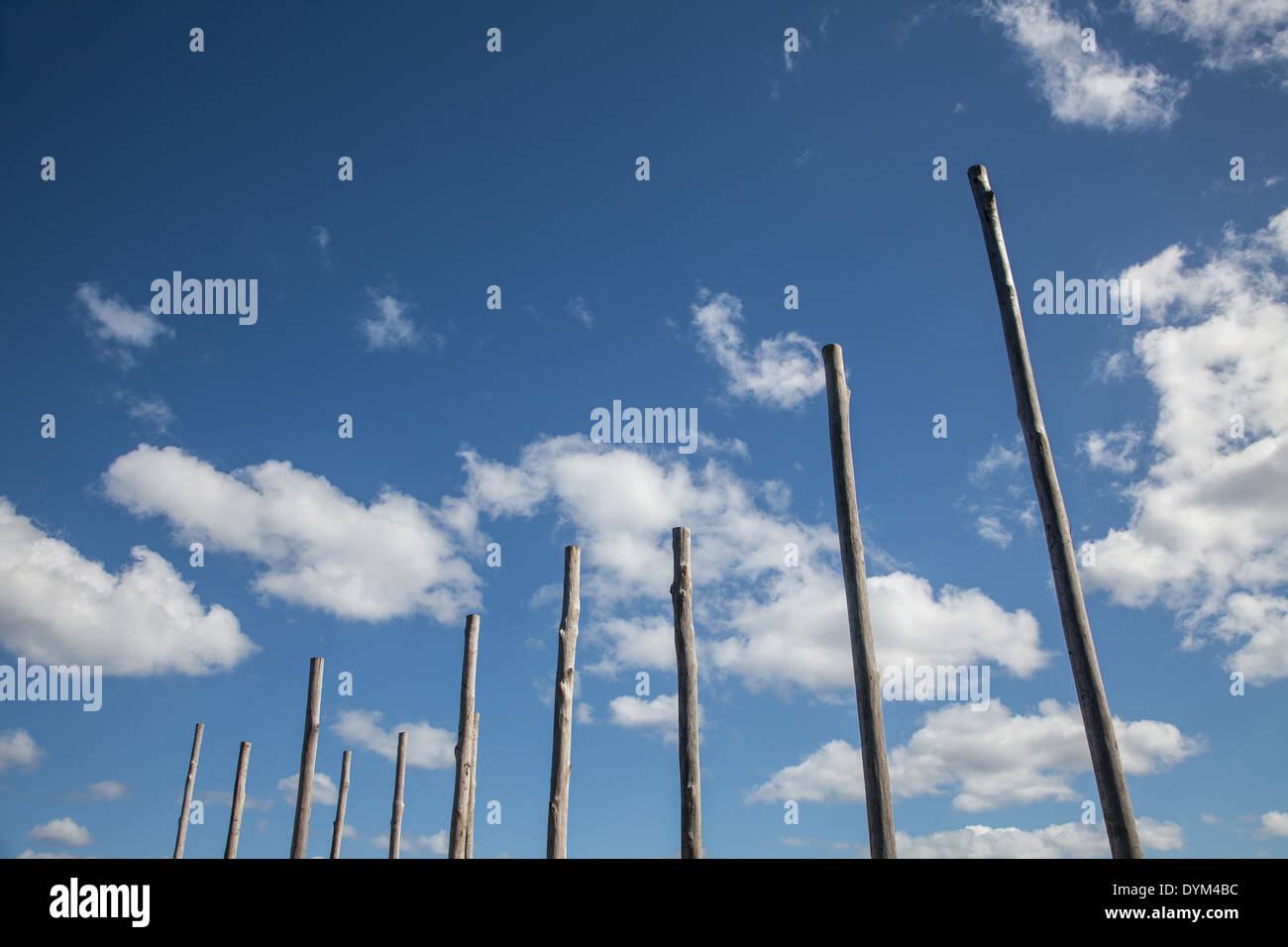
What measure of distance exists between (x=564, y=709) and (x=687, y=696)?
1.97 metres

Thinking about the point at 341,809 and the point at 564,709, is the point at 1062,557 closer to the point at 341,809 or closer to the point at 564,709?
the point at 564,709

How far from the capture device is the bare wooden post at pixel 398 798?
19656mm

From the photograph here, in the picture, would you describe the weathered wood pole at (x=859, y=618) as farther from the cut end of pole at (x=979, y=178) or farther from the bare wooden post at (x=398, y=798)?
the bare wooden post at (x=398, y=798)

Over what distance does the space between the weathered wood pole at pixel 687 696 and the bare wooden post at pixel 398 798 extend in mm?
12553

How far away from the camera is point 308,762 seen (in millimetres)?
15664

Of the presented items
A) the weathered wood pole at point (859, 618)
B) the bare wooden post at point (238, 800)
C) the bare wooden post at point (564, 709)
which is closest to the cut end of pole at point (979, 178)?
the weathered wood pole at point (859, 618)

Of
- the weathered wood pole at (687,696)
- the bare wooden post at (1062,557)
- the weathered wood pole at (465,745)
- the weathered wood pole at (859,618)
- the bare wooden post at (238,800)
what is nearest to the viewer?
the bare wooden post at (1062,557)

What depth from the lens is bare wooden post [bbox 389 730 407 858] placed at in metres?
19.7

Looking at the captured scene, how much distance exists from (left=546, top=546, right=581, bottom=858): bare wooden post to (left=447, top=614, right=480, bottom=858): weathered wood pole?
11.3ft

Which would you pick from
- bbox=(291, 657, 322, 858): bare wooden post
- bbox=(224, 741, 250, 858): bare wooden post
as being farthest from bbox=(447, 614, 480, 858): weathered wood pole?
bbox=(224, 741, 250, 858): bare wooden post

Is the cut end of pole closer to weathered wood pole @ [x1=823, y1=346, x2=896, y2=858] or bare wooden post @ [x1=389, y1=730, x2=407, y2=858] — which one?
weathered wood pole @ [x1=823, y1=346, x2=896, y2=858]
